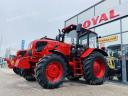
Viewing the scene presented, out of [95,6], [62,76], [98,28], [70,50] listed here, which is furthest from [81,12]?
[62,76]

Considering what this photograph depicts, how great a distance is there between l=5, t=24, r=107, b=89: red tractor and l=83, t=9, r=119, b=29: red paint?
7.25 meters

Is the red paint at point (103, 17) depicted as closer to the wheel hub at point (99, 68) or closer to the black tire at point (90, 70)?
the wheel hub at point (99, 68)

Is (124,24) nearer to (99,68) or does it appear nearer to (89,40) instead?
(89,40)

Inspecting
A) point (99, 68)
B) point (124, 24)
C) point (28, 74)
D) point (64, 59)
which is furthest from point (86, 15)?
point (64, 59)

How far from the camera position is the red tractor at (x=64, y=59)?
8.48 metres

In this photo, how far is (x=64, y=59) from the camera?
932cm

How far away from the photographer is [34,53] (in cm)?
944

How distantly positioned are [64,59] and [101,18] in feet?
36.2

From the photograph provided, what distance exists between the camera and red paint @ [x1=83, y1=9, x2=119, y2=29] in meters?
18.1

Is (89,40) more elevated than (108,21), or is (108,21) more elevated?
(108,21)

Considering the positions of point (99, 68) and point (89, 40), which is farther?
point (89, 40)

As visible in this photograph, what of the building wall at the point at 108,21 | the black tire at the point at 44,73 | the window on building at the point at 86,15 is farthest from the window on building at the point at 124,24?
the black tire at the point at 44,73

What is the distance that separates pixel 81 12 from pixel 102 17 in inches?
189

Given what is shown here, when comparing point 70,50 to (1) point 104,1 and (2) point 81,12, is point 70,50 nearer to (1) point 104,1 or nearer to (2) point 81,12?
(1) point 104,1
